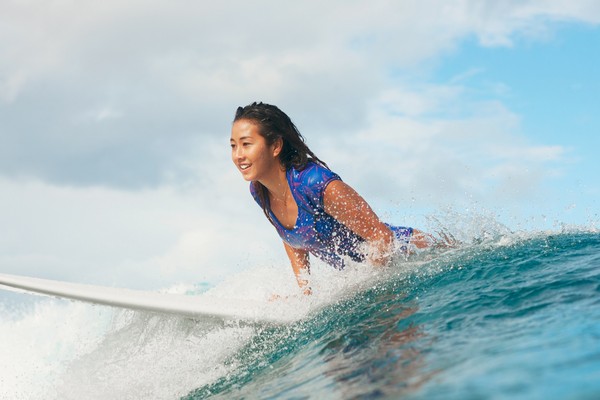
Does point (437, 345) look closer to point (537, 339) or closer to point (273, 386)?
point (537, 339)

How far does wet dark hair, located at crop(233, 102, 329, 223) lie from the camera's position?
191 inches

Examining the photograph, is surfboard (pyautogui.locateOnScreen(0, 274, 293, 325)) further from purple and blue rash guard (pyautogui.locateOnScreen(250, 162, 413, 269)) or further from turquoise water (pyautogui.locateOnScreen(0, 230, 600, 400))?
purple and blue rash guard (pyautogui.locateOnScreen(250, 162, 413, 269))

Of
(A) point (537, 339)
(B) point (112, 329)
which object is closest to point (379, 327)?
(A) point (537, 339)

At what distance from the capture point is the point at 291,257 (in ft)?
18.1

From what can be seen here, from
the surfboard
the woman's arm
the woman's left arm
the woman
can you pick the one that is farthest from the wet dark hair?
the surfboard

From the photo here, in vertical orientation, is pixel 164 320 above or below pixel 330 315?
above

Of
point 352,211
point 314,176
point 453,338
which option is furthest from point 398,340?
point 314,176

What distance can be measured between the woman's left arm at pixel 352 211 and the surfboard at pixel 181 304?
0.81 meters

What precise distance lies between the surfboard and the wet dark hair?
3.64 feet

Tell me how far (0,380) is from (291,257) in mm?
5423

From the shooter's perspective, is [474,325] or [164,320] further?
[164,320]

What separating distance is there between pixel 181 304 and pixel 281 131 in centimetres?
151

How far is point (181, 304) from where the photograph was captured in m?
4.59

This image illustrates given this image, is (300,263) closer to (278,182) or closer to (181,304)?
(278,182)
